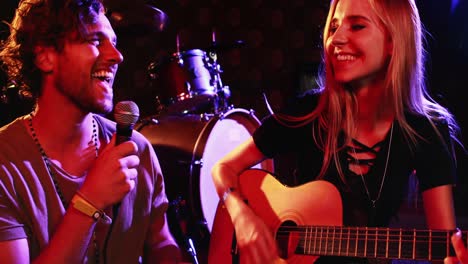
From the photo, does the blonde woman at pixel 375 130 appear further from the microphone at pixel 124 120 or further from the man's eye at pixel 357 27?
the microphone at pixel 124 120

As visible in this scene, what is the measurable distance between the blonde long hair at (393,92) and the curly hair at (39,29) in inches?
40.9

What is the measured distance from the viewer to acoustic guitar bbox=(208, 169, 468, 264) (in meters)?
1.65

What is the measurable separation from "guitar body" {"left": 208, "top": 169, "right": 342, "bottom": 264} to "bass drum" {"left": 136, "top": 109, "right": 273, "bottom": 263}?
47.2 inches

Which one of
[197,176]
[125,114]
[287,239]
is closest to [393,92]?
[287,239]

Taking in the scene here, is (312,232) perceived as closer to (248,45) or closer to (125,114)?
(125,114)

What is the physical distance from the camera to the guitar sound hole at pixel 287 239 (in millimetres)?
2041

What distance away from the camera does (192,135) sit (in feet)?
12.2

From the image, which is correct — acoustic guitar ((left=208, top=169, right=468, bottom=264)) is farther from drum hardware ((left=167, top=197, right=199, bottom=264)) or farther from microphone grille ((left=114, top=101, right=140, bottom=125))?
drum hardware ((left=167, top=197, right=199, bottom=264))

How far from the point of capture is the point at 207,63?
427cm

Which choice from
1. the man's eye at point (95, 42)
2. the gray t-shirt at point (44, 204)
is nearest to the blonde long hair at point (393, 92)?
the gray t-shirt at point (44, 204)

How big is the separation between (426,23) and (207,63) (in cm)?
241

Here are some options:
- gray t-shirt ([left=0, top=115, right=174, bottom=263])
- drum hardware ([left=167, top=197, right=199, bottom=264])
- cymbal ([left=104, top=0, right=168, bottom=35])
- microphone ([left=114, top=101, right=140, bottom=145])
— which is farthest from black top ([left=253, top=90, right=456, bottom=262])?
cymbal ([left=104, top=0, right=168, bottom=35])

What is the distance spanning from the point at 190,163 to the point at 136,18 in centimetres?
123

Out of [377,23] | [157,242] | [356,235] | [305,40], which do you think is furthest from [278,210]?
[305,40]
